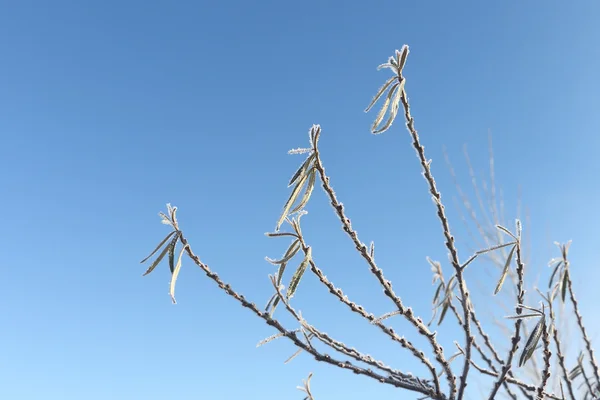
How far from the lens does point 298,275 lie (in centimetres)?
121

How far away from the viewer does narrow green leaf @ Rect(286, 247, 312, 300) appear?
117cm

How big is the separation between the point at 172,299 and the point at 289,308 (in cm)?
31

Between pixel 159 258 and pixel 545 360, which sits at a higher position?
pixel 159 258

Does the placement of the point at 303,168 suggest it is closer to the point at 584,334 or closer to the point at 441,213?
the point at 441,213

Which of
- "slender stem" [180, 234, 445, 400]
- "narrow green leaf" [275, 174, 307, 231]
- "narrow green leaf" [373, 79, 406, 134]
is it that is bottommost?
"slender stem" [180, 234, 445, 400]

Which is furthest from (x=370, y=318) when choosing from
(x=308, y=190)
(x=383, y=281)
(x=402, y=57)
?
(x=402, y=57)

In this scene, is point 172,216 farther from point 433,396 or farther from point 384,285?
point 433,396

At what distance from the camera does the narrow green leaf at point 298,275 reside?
3.85 ft

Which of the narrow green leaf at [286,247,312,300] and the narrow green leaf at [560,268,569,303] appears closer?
the narrow green leaf at [286,247,312,300]

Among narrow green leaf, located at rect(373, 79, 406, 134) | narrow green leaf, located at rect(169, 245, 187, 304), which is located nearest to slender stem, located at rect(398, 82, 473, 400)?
narrow green leaf, located at rect(373, 79, 406, 134)

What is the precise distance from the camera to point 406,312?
118cm

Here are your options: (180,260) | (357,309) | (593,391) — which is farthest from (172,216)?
(593,391)

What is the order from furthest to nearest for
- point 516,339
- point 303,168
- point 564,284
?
point 564,284 → point 516,339 → point 303,168

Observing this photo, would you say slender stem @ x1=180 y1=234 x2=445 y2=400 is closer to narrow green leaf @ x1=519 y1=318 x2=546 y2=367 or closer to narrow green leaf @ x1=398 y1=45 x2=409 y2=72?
narrow green leaf @ x1=519 y1=318 x2=546 y2=367
